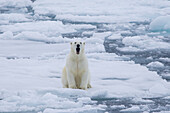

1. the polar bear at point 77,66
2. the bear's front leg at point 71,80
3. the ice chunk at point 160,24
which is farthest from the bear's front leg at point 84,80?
the ice chunk at point 160,24

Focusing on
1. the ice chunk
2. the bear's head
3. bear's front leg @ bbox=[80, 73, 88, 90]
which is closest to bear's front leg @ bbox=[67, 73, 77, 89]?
bear's front leg @ bbox=[80, 73, 88, 90]

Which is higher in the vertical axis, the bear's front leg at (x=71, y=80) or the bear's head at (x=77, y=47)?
the bear's head at (x=77, y=47)

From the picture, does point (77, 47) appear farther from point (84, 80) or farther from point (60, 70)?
point (60, 70)

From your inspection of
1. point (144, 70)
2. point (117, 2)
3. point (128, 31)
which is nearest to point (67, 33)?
point (128, 31)

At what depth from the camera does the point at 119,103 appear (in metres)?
4.46

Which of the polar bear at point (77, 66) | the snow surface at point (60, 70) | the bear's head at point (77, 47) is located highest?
the bear's head at point (77, 47)

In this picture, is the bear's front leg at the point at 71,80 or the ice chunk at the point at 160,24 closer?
the bear's front leg at the point at 71,80

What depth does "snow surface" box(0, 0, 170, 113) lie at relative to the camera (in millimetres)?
Answer: 4266

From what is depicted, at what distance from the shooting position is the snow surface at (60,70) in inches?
168

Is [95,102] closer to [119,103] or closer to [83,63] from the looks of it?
[119,103]

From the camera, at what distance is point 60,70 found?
6.44 m

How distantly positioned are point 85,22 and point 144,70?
7.41 meters

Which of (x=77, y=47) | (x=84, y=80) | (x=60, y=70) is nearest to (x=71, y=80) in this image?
(x=84, y=80)

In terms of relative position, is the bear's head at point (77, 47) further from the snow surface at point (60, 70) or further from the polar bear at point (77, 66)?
the snow surface at point (60, 70)
